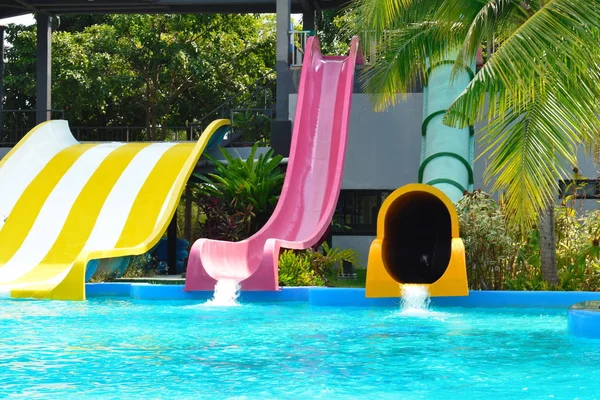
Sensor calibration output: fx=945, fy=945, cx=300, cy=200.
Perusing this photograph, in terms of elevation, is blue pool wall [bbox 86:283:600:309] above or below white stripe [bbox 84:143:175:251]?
below

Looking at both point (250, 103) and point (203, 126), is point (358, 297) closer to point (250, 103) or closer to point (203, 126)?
point (250, 103)

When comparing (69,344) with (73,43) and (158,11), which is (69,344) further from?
(73,43)

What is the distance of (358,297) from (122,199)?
553 centimetres

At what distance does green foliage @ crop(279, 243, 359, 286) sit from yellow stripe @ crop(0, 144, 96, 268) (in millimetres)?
4379

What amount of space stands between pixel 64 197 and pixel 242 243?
3.80 m

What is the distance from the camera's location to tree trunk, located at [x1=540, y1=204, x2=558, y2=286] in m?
12.1

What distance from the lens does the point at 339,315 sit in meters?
11.0

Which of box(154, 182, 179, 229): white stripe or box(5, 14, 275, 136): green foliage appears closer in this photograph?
box(154, 182, 179, 229): white stripe

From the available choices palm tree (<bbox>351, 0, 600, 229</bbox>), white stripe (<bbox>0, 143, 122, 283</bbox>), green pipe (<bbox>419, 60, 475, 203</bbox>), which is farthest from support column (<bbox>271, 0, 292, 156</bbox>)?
palm tree (<bbox>351, 0, 600, 229</bbox>)

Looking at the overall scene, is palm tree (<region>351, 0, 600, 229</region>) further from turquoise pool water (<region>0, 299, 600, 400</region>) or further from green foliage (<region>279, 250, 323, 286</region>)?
green foliage (<region>279, 250, 323, 286</region>)

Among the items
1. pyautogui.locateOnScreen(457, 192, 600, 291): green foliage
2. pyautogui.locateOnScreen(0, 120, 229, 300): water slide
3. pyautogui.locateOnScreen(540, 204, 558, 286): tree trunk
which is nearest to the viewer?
pyautogui.locateOnScreen(540, 204, 558, 286): tree trunk

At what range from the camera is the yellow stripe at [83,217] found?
1387cm

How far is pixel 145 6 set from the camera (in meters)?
22.0

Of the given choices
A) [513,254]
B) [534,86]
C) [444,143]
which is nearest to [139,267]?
[444,143]
